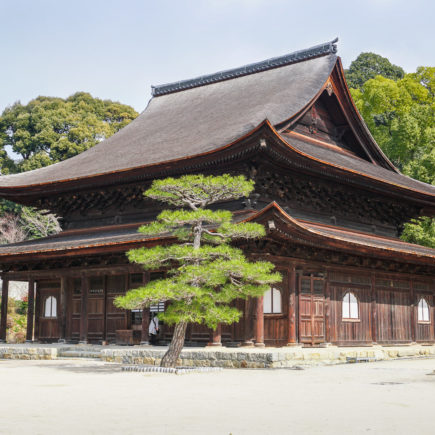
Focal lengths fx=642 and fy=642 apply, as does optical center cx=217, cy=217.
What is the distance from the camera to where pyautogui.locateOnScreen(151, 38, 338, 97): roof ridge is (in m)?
26.8

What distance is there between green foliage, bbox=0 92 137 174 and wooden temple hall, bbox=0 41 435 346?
81.2 feet

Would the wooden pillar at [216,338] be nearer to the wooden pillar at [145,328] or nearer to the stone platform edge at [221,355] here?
the stone platform edge at [221,355]

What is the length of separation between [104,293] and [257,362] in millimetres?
8283

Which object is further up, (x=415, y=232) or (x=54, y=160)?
(x=54, y=160)

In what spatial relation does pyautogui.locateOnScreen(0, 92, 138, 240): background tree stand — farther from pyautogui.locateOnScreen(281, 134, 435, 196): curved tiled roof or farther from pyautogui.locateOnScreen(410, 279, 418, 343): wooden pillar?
pyautogui.locateOnScreen(410, 279, 418, 343): wooden pillar

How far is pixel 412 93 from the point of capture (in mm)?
41656

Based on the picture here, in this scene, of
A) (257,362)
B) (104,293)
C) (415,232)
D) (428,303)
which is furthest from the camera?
(415,232)

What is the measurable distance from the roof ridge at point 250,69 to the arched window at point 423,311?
1062 centimetres

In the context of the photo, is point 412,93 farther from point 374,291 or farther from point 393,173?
point 374,291

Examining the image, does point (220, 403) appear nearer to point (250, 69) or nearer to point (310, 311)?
point (310, 311)

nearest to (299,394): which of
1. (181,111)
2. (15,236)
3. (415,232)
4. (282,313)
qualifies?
(282,313)

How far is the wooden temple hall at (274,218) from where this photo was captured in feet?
63.1

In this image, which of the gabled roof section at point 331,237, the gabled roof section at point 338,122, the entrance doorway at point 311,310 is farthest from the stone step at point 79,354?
the gabled roof section at point 338,122

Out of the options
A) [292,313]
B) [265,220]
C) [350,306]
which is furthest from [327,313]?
[265,220]
